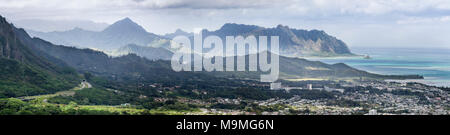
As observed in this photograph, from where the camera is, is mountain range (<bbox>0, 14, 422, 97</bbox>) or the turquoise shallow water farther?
the turquoise shallow water

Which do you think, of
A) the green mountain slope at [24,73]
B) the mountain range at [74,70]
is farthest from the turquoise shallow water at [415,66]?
the green mountain slope at [24,73]

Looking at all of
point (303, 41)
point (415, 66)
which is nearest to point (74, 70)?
point (415, 66)

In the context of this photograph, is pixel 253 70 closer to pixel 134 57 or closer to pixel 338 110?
pixel 134 57

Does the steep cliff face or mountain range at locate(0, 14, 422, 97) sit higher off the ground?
the steep cliff face

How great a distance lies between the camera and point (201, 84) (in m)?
47.5

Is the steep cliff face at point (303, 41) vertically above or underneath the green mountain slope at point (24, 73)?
above

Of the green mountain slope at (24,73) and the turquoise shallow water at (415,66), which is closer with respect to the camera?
the green mountain slope at (24,73)

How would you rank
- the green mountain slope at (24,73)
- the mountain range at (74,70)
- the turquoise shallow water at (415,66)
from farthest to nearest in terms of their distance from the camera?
the turquoise shallow water at (415,66), the mountain range at (74,70), the green mountain slope at (24,73)

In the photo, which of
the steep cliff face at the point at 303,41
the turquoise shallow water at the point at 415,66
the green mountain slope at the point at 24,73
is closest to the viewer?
the green mountain slope at the point at 24,73

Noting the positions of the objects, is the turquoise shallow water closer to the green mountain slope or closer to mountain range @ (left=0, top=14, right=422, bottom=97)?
mountain range @ (left=0, top=14, right=422, bottom=97)

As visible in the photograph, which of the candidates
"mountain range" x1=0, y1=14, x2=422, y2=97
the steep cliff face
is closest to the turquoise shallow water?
"mountain range" x1=0, y1=14, x2=422, y2=97

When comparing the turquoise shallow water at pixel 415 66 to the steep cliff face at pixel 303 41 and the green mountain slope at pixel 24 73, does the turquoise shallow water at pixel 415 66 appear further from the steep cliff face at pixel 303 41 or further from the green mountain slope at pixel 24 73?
the green mountain slope at pixel 24 73

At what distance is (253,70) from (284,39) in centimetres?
8642
